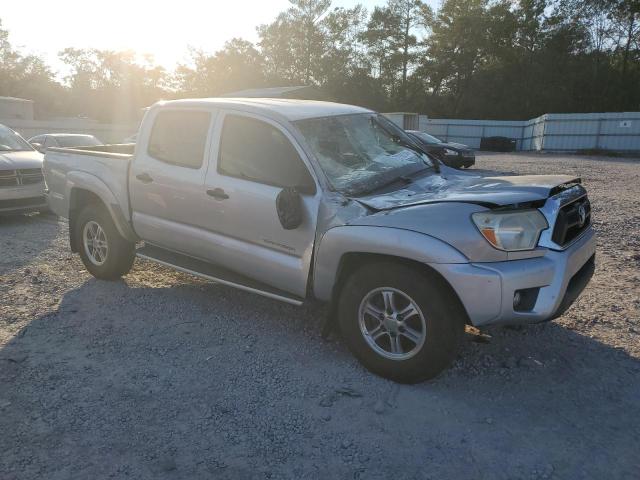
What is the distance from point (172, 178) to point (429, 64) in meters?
54.3

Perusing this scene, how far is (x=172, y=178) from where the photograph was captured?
184 inches

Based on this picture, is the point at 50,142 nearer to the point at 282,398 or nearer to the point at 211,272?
the point at 211,272

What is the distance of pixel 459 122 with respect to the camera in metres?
35.6

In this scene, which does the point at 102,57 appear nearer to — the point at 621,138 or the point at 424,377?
the point at 621,138

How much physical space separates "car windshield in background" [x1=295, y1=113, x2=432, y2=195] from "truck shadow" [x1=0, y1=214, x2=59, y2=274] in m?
4.19

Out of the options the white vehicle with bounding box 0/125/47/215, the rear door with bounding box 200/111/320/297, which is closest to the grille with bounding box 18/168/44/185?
the white vehicle with bounding box 0/125/47/215

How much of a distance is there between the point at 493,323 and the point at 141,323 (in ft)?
9.70

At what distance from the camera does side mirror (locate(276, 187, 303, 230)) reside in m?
3.72

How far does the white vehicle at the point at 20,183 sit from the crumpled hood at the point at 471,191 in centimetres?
709

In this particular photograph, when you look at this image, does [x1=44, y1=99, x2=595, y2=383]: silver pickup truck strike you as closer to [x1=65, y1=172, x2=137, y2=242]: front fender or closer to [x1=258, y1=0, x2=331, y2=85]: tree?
[x1=65, y1=172, x2=137, y2=242]: front fender

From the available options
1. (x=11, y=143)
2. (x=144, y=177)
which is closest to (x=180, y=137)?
(x=144, y=177)

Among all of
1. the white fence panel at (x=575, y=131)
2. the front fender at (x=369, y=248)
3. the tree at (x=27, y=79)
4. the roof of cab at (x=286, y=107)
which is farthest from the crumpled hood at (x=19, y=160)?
the tree at (x=27, y=79)

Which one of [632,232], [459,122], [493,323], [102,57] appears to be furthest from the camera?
[102,57]

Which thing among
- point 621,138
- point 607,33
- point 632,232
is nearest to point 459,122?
point 621,138
